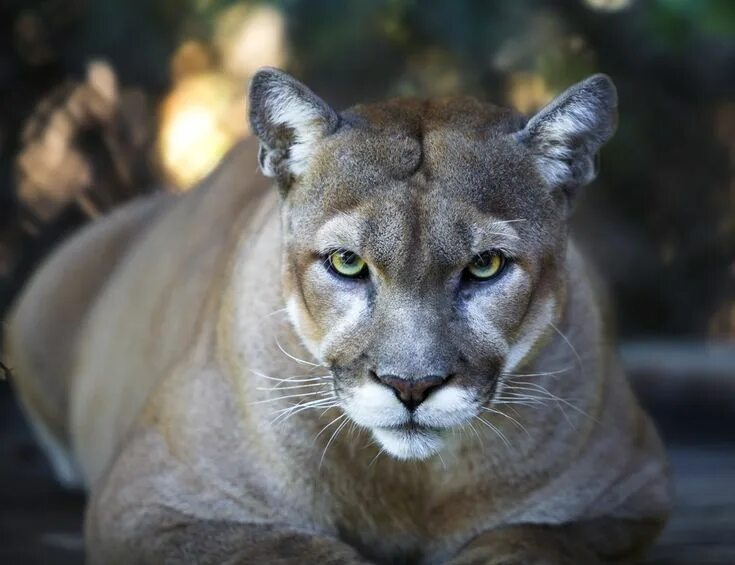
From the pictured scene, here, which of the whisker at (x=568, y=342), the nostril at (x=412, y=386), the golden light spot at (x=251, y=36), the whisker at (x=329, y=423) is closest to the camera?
the nostril at (x=412, y=386)

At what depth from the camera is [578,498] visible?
312 cm

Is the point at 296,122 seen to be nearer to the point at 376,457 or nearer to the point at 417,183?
the point at 417,183

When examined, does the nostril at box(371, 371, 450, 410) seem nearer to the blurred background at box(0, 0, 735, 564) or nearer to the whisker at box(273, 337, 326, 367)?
the whisker at box(273, 337, 326, 367)

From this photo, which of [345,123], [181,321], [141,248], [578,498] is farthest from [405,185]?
[141,248]

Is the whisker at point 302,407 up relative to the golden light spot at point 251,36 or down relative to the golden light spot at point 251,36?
down

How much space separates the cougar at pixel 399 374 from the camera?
2.71 metres

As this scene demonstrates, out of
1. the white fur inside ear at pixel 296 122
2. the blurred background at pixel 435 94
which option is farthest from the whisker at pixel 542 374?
the blurred background at pixel 435 94

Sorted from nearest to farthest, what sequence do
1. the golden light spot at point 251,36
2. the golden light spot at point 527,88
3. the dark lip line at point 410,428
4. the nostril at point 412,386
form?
1. the nostril at point 412,386
2. the dark lip line at point 410,428
3. the golden light spot at point 251,36
4. the golden light spot at point 527,88

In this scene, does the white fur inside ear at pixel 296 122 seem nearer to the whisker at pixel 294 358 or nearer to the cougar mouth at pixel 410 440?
the whisker at pixel 294 358

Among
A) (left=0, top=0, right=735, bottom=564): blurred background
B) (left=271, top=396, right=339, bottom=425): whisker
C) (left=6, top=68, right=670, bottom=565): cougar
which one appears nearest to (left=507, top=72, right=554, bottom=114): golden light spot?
(left=0, top=0, right=735, bottom=564): blurred background

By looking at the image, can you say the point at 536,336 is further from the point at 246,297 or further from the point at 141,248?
the point at 141,248

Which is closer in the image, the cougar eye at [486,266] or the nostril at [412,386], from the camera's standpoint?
the nostril at [412,386]

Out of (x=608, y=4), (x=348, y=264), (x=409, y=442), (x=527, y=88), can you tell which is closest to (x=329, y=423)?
(x=409, y=442)

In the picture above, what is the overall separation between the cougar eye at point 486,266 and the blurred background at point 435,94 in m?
2.58
